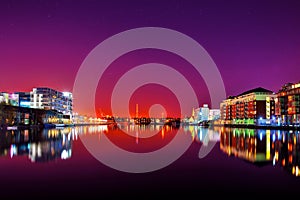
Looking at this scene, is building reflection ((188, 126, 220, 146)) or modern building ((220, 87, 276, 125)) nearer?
building reflection ((188, 126, 220, 146))

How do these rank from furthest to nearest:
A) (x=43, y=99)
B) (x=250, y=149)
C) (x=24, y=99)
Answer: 1. (x=43, y=99)
2. (x=24, y=99)
3. (x=250, y=149)

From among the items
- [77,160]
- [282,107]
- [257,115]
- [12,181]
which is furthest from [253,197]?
[257,115]

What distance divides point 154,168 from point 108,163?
3.39 meters

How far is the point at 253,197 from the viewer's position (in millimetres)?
10594

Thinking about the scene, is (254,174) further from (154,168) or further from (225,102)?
(225,102)

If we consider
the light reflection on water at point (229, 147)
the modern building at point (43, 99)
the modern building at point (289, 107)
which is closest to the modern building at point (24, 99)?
the modern building at point (43, 99)

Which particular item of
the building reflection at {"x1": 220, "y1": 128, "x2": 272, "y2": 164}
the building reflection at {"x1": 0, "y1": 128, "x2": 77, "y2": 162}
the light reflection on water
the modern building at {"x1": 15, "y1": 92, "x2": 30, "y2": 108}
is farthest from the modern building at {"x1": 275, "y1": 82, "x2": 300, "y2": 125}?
the modern building at {"x1": 15, "y1": 92, "x2": 30, "y2": 108}

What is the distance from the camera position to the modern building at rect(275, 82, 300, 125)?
99.3 metres

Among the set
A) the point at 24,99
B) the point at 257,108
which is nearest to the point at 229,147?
the point at 257,108

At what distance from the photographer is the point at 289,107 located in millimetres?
103250

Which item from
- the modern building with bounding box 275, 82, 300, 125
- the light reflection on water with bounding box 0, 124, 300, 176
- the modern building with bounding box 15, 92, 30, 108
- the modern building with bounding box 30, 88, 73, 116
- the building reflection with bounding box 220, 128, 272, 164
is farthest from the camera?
the modern building with bounding box 30, 88, 73, 116

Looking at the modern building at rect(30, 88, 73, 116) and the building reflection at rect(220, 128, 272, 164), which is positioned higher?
the modern building at rect(30, 88, 73, 116)

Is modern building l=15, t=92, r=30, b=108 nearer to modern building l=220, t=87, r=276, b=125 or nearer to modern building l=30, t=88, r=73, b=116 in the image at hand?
modern building l=30, t=88, r=73, b=116

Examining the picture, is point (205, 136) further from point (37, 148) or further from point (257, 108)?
point (257, 108)
